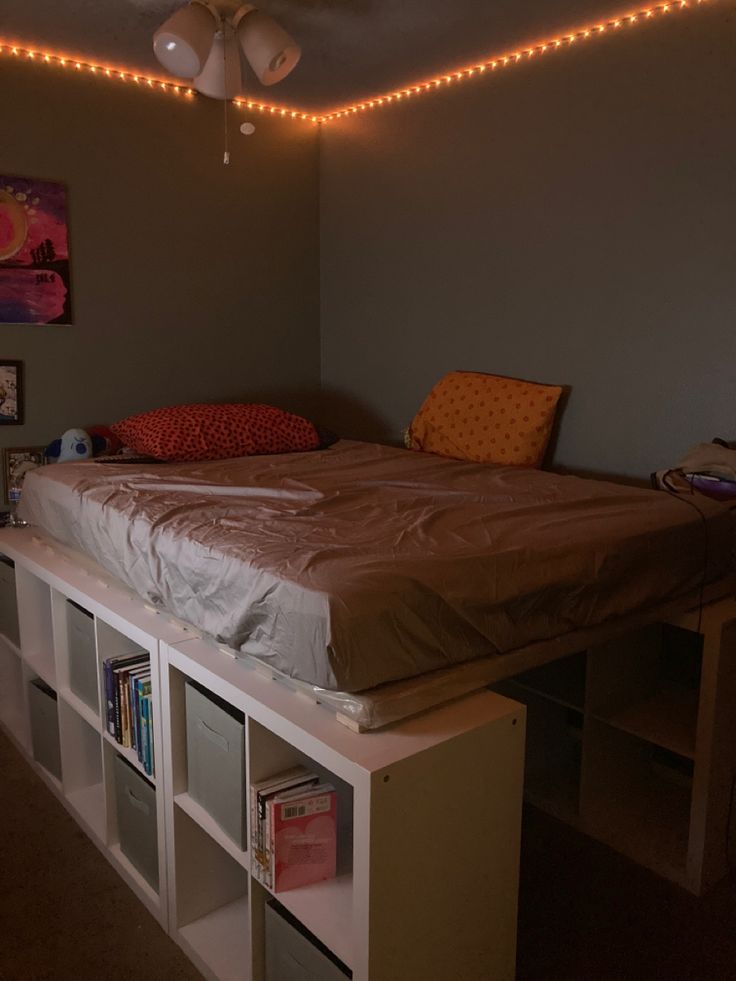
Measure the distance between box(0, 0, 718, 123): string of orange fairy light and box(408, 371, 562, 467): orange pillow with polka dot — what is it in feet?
3.52

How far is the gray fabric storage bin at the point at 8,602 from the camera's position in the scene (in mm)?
2453

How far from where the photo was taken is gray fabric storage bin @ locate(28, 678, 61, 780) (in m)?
2.20

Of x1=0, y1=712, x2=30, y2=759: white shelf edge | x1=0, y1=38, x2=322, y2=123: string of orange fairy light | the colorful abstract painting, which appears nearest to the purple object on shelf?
x1=0, y1=712, x2=30, y2=759: white shelf edge

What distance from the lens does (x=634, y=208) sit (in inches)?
96.1

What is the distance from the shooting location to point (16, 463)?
2875 millimetres

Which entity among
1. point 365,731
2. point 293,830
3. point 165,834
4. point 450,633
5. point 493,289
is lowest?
point 165,834

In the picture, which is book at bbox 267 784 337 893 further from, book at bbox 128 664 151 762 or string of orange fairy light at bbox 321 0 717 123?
string of orange fairy light at bbox 321 0 717 123

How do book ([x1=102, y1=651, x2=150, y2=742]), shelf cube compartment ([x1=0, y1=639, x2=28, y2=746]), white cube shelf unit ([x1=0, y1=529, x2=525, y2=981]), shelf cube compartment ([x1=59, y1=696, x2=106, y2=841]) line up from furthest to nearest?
shelf cube compartment ([x1=0, y1=639, x2=28, y2=746]) → shelf cube compartment ([x1=59, y1=696, x2=106, y2=841]) → book ([x1=102, y1=651, x2=150, y2=742]) → white cube shelf unit ([x1=0, y1=529, x2=525, y2=981])

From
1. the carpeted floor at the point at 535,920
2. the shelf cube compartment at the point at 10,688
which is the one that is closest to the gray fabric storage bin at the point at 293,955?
the carpeted floor at the point at 535,920

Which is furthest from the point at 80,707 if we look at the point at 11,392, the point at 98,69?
the point at 98,69

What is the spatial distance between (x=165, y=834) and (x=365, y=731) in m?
0.69

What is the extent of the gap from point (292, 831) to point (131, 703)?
61cm

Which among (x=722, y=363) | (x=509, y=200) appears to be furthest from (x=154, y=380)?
(x=722, y=363)

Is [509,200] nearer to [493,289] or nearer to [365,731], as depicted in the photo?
[493,289]
